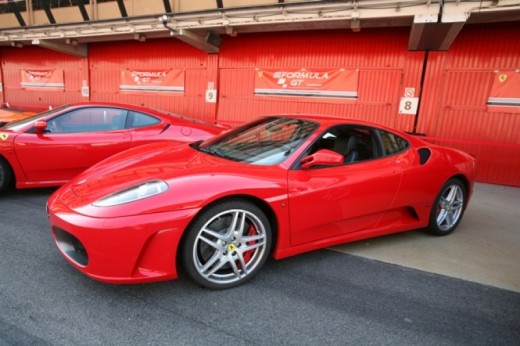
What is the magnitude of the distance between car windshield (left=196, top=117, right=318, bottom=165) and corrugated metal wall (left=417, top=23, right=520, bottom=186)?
515cm

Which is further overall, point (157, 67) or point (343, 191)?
point (157, 67)

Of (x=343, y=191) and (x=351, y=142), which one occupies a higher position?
(x=351, y=142)

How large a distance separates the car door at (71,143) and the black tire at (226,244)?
2723 mm

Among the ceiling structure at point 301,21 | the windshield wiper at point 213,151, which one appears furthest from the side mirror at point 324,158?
the ceiling structure at point 301,21

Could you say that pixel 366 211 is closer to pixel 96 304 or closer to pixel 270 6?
pixel 96 304

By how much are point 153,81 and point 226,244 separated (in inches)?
372

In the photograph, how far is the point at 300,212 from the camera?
2475 mm

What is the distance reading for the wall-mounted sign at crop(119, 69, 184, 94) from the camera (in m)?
10.0

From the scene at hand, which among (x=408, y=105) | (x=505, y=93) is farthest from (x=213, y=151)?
(x=505, y=93)

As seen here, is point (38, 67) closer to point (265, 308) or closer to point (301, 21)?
point (301, 21)

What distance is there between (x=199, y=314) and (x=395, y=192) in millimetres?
2004

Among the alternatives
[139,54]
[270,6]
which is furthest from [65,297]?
[139,54]

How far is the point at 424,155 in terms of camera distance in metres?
3.31

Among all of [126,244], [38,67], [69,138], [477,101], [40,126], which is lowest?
[126,244]
